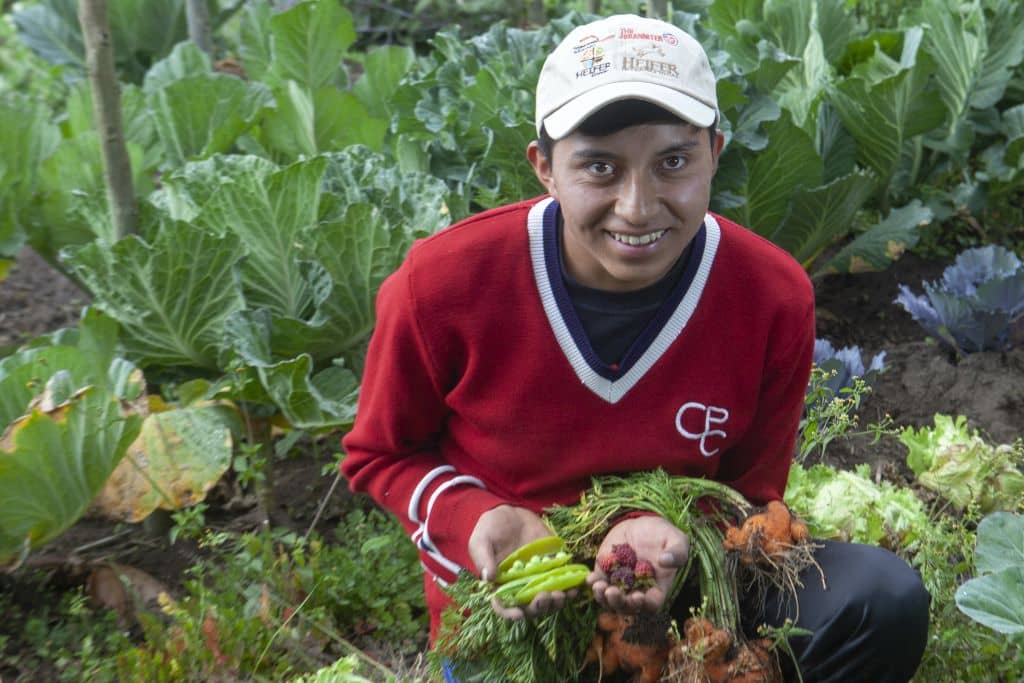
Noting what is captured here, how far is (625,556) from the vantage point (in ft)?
6.93

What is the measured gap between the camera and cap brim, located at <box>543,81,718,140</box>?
2.04 m

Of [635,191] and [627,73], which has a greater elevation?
[627,73]

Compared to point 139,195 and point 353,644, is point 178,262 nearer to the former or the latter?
point 139,195

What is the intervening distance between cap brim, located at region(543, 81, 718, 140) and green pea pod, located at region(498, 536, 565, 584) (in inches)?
29.9

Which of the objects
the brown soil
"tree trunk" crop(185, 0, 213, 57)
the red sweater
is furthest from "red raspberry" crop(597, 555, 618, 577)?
"tree trunk" crop(185, 0, 213, 57)

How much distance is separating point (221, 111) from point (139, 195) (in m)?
0.45

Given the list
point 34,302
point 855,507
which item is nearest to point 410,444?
point 855,507

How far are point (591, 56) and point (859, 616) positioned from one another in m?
1.18

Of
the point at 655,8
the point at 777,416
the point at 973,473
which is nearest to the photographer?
the point at 777,416

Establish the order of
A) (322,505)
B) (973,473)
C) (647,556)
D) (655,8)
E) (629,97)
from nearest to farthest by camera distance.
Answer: (629,97) < (647,556) < (973,473) < (322,505) < (655,8)

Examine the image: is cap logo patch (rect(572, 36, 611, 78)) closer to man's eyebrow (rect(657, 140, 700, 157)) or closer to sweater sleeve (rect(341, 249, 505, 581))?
man's eyebrow (rect(657, 140, 700, 157))

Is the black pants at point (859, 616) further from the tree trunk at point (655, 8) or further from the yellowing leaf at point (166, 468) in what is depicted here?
the tree trunk at point (655, 8)

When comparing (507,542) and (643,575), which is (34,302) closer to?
(507,542)

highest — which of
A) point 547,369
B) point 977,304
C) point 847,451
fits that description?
point 547,369
